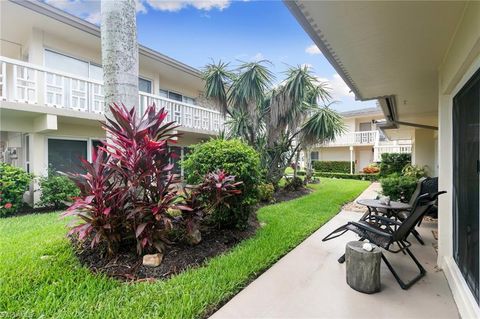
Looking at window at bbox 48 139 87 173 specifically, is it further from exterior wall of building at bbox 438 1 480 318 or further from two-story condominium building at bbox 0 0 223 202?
exterior wall of building at bbox 438 1 480 318

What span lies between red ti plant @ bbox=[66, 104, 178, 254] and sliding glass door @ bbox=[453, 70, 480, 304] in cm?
351

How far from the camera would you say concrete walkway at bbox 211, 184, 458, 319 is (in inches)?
103

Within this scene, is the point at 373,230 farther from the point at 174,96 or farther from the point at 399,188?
the point at 174,96

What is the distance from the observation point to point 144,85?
1059 cm

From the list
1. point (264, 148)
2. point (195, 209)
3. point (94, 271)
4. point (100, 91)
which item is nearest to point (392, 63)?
point (195, 209)

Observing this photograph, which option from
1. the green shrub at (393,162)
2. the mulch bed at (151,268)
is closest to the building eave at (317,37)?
the mulch bed at (151,268)

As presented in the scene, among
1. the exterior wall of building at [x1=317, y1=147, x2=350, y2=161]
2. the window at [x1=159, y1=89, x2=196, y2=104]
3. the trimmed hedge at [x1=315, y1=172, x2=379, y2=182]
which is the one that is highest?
the window at [x1=159, y1=89, x2=196, y2=104]

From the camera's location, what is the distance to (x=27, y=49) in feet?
26.7

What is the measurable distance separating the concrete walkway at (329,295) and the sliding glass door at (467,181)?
1.40 feet

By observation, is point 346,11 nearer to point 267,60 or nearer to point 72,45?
point 267,60

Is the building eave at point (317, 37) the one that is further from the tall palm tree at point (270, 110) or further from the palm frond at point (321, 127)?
the palm frond at point (321, 127)

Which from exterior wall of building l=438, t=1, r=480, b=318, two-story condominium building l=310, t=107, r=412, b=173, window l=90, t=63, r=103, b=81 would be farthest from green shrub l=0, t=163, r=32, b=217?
two-story condominium building l=310, t=107, r=412, b=173

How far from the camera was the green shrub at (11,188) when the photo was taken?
6125 mm

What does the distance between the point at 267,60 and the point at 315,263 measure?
7025mm
